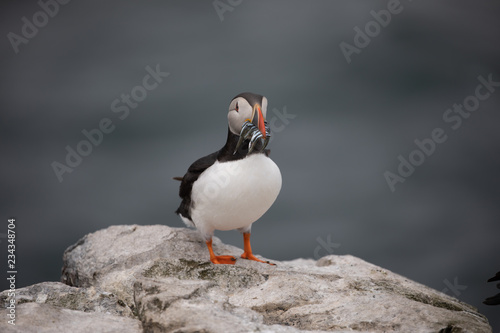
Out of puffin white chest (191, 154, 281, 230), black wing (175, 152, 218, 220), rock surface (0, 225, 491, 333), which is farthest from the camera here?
black wing (175, 152, 218, 220)

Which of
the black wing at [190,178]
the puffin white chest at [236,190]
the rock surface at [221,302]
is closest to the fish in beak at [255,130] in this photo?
the puffin white chest at [236,190]

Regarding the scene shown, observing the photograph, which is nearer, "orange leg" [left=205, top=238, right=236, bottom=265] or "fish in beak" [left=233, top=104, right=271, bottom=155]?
"fish in beak" [left=233, top=104, right=271, bottom=155]

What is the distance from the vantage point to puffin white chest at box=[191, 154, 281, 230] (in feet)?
14.6

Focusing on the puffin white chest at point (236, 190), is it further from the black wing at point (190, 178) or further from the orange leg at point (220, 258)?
the orange leg at point (220, 258)

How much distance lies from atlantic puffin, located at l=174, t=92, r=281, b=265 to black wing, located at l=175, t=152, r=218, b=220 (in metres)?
0.01

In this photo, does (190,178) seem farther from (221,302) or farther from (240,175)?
(221,302)

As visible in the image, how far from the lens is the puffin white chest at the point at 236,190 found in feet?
14.6

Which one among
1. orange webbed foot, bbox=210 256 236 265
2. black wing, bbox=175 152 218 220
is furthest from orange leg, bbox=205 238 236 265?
black wing, bbox=175 152 218 220

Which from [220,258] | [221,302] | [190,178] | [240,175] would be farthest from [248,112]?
[221,302]

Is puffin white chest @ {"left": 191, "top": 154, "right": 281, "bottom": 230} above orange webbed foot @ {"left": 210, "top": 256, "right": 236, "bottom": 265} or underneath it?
above

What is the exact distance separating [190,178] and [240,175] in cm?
70

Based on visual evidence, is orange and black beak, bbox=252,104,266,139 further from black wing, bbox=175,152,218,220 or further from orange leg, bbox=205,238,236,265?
orange leg, bbox=205,238,236,265

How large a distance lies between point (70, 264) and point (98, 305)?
1.66 meters

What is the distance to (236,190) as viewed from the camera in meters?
4.46
